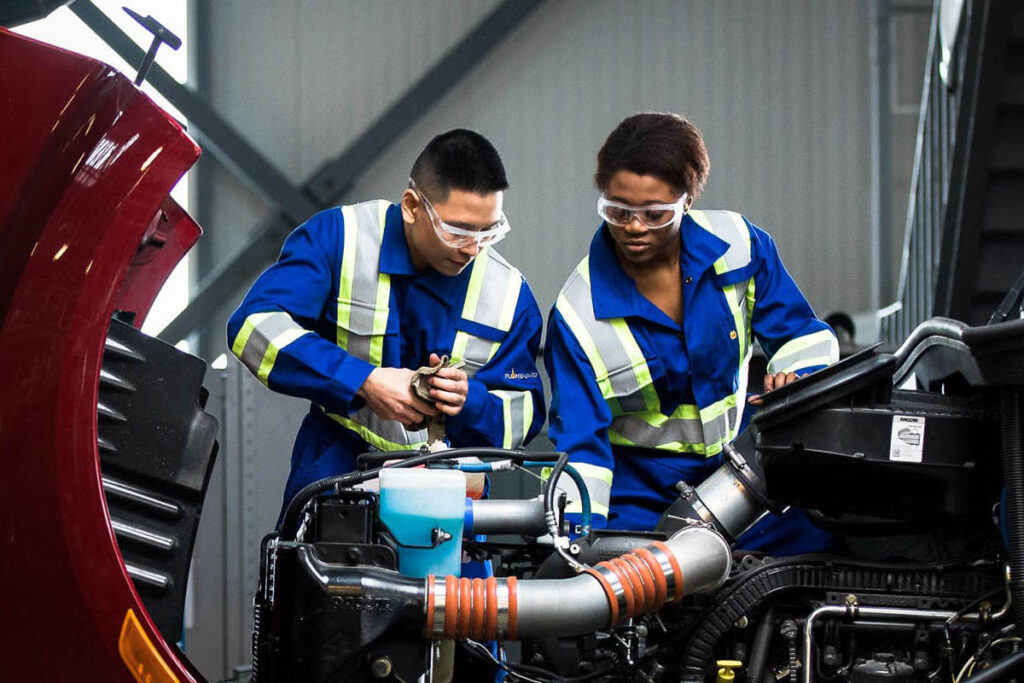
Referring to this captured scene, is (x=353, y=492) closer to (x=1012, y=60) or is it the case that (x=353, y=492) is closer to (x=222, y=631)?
(x=222, y=631)

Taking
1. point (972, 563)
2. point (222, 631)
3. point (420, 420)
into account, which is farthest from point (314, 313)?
point (222, 631)

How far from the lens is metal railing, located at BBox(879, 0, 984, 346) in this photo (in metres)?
4.38

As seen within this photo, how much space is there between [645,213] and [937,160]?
3.04m

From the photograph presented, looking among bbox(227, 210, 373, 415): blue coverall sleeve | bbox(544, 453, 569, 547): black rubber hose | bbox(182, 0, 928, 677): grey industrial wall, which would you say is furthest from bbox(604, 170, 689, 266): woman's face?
bbox(182, 0, 928, 677): grey industrial wall

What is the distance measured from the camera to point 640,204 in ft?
8.04

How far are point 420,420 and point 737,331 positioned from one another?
0.75m

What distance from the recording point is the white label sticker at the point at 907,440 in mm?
1826

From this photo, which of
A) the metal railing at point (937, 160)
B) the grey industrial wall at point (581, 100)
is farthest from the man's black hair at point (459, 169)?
the grey industrial wall at point (581, 100)

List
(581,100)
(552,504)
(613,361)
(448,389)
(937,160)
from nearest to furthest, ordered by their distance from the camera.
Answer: (552,504) < (448,389) < (613,361) < (937,160) < (581,100)

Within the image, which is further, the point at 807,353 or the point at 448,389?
the point at 807,353

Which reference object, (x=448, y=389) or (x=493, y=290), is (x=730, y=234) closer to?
(x=493, y=290)

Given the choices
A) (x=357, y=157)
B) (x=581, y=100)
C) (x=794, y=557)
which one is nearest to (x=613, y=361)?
(x=794, y=557)

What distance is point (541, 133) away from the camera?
26.8 ft

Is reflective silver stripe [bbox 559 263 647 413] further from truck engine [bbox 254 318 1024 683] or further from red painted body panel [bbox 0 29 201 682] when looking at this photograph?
red painted body panel [bbox 0 29 201 682]
